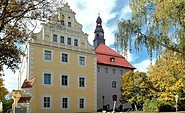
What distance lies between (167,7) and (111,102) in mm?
36451

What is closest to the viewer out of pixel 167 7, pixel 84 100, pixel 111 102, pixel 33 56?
pixel 167 7

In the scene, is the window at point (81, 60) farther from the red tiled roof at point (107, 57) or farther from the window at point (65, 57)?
the red tiled roof at point (107, 57)

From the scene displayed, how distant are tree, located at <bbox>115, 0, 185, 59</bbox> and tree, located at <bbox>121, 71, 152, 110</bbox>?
2734 centimetres

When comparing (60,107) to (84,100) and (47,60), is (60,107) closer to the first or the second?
(84,100)

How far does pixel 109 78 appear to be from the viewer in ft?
156

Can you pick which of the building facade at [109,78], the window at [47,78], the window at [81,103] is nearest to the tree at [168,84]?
the window at [81,103]

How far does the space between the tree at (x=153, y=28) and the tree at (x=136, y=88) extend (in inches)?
1076

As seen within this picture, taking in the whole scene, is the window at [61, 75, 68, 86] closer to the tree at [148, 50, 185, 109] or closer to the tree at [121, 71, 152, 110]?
the tree at [121, 71, 152, 110]

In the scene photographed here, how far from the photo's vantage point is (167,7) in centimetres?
1192

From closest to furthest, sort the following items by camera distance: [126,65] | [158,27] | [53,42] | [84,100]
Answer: [158,27] < [53,42] < [84,100] < [126,65]

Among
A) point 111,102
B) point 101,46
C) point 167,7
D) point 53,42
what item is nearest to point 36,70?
point 53,42

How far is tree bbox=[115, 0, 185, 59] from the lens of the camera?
40.1 feet

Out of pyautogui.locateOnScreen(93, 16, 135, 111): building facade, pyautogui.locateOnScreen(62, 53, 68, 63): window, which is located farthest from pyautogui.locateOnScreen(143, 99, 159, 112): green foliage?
pyautogui.locateOnScreen(93, 16, 135, 111): building facade

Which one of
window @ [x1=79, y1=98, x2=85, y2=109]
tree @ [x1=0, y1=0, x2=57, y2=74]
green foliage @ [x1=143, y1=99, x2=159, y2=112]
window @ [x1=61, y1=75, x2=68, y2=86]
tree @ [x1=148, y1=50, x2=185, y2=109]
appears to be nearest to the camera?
tree @ [x1=0, y1=0, x2=57, y2=74]
